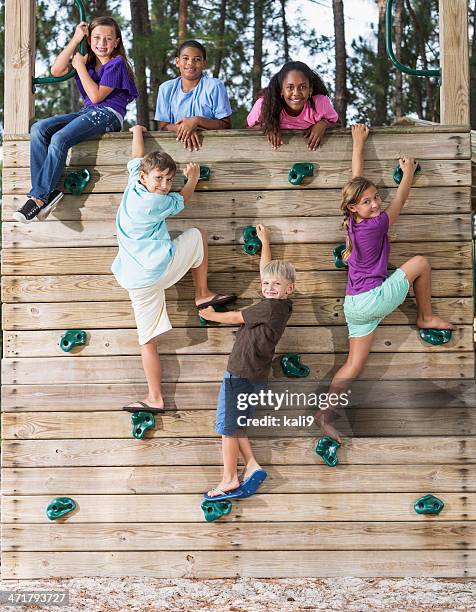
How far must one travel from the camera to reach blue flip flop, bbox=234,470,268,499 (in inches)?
182

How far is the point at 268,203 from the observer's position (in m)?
4.81

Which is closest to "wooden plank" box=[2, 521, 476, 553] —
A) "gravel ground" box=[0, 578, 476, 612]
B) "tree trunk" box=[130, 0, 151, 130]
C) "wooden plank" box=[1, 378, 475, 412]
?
"gravel ground" box=[0, 578, 476, 612]

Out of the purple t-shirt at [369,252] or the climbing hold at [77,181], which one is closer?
the purple t-shirt at [369,252]

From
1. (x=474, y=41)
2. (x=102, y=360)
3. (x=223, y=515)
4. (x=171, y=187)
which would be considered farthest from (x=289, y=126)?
(x=474, y=41)

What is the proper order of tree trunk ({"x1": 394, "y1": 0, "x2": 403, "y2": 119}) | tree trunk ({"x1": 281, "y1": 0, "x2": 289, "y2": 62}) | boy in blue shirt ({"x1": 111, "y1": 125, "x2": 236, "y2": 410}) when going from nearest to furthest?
boy in blue shirt ({"x1": 111, "y1": 125, "x2": 236, "y2": 410}) → tree trunk ({"x1": 394, "y1": 0, "x2": 403, "y2": 119}) → tree trunk ({"x1": 281, "y1": 0, "x2": 289, "y2": 62})

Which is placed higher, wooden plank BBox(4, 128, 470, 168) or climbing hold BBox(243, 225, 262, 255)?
wooden plank BBox(4, 128, 470, 168)

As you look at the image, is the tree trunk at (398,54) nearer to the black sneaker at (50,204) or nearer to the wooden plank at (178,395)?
the wooden plank at (178,395)

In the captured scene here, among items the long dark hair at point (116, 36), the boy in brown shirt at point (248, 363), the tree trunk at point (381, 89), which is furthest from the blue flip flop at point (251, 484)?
the tree trunk at point (381, 89)

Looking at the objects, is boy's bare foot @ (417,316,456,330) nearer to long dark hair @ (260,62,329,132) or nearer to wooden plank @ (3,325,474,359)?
wooden plank @ (3,325,474,359)

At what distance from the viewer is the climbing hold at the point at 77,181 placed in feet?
15.9

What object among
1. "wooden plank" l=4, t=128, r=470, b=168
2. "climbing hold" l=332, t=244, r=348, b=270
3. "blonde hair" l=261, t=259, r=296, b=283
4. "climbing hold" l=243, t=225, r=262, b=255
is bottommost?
"blonde hair" l=261, t=259, r=296, b=283

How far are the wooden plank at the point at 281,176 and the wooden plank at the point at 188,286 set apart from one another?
49cm

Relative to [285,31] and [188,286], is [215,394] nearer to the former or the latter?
[188,286]

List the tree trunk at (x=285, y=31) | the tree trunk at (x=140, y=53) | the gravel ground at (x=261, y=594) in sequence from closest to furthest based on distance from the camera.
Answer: the gravel ground at (x=261, y=594)
the tree trunk at (x=140, y=53)
the tree trunk at (x=285, y=31)
